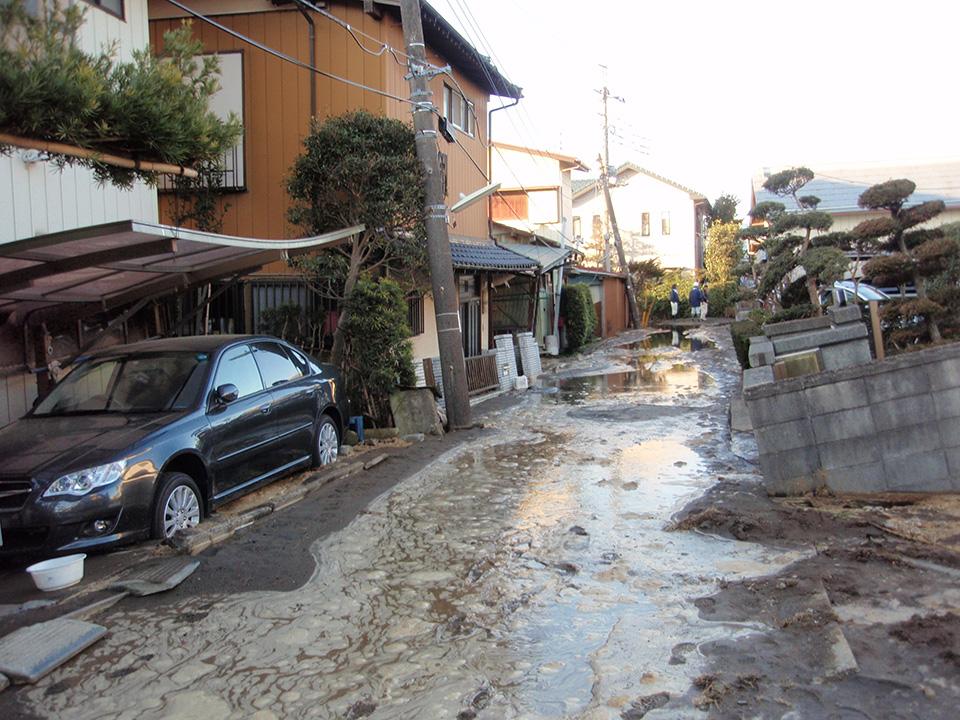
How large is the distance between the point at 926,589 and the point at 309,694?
11.6 feet

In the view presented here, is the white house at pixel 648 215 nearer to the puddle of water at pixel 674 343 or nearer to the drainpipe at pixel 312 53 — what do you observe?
the puddle of water at pixel 674 343

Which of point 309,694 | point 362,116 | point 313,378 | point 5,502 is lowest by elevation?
point 309,694

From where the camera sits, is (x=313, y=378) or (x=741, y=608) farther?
(x=313, y=378)

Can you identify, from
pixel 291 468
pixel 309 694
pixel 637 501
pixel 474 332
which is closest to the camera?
pixel 309 694

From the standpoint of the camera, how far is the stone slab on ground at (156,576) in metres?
5.27

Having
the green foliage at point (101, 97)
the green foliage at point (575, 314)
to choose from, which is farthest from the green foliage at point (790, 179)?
the green foliage at point (575, 314)

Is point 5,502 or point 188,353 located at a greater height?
point 188,353

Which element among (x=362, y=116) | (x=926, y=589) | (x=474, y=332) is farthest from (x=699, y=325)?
(x=926, y=589)

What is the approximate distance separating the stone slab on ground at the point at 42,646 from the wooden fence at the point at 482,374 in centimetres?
1017

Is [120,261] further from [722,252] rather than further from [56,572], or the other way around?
[722,252]

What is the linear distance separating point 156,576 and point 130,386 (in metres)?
2.35

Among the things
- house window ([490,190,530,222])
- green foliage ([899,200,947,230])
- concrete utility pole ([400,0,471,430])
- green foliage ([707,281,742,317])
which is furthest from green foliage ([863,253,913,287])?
green foliage ([707,281,742,317])

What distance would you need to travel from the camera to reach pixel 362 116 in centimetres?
1180

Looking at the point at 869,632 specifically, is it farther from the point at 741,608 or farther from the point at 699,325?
the point at 699,325
